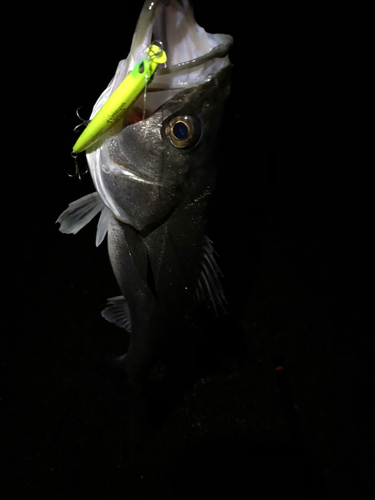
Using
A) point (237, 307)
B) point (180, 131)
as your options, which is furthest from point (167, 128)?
point (237, 307)

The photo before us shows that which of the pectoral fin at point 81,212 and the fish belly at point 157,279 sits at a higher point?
the pectoral fin at point 81,212

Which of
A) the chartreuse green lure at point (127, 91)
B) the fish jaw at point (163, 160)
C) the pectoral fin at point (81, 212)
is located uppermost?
the chartreuse green lure at point (127, 91)

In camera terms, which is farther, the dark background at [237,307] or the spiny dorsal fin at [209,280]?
the dark background at [237,307]

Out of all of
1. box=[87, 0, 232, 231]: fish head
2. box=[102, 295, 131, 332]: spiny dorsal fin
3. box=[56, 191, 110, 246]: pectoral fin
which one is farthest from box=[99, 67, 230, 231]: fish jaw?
box=[102, 295, 131, 332]: spiny dorsal fin

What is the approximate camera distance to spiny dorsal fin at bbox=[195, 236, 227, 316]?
111 centimetres

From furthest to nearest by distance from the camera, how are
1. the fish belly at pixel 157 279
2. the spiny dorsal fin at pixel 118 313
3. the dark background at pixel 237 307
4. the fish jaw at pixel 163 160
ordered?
1. the dark background at pixel 237 307
2. the spiny dorsal fin at pixel 118 313
3. the fish belly at pixel 157 279
4. the fish jaw at pixel 163 160

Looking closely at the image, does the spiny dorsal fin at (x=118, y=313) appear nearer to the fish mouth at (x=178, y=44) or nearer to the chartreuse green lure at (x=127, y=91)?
the chartreuse green lure at (x=127, y=91)

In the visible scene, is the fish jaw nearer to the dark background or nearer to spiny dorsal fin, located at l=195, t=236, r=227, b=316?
spiny dorsal fin, located at l=195, t=236, r=227, b=316

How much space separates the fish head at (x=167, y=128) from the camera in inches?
28.9

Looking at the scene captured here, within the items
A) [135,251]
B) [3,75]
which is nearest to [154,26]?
[135,251]

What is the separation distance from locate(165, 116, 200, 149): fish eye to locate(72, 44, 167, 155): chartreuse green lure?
142mm

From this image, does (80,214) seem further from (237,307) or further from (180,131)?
(237,307)

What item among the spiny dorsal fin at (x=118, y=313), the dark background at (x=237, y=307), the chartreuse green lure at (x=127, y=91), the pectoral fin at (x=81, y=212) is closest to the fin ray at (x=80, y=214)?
the pectoral fin at (x=81, y=212)

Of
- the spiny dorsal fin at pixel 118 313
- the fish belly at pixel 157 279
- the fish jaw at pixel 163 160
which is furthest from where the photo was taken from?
the spiny dorsal fin at pixel 118 313
